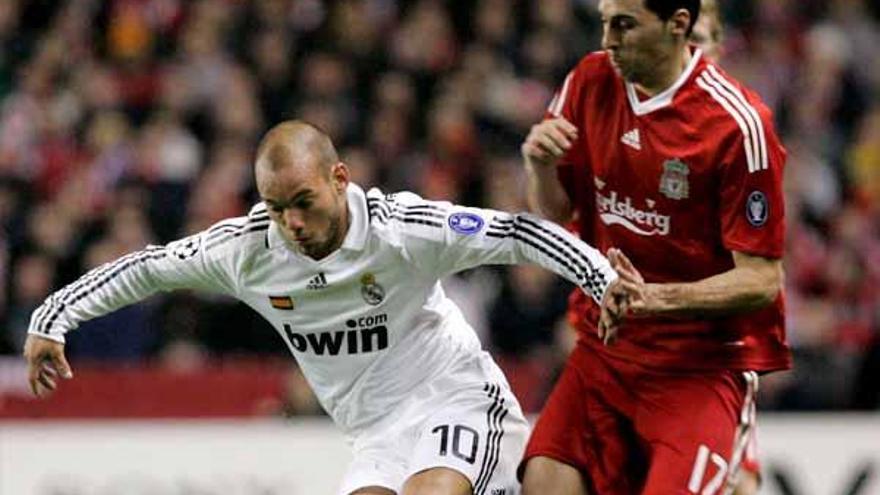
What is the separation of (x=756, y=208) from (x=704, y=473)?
2.88ft

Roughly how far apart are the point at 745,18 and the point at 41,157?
548 centimetres

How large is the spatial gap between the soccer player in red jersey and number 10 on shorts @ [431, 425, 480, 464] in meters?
0.22

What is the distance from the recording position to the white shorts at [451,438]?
7.11m

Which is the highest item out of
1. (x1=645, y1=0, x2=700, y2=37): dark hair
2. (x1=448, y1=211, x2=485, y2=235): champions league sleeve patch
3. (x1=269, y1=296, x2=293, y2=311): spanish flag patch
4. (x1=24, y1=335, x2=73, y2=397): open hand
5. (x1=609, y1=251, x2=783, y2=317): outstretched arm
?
(x1=645, y1=0, x2=700, y2=37): dark hair

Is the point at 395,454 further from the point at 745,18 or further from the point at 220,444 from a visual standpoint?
the point at 745,18

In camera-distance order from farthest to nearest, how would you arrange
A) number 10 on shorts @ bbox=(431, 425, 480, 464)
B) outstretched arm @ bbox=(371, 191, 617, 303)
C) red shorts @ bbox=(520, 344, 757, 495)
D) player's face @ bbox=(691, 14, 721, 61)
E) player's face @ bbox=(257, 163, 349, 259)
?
1. player's face @ bbox=(691, 14, 721, 61)
2. number 10 on shorts @ bbox=(431, 425, 480, 464)
3. red shorts @ bbox=(520, 344, 757, 495)
4. outstretched arm @ bbox=(371, 191, 617, 303)
5. player's face @ bbox=(257, 163, 349, 259)

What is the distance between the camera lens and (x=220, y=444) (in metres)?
11.1

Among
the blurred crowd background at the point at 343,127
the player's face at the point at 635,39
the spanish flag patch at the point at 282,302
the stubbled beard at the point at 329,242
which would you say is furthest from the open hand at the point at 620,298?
the blurred crowd background at the point at 343,127

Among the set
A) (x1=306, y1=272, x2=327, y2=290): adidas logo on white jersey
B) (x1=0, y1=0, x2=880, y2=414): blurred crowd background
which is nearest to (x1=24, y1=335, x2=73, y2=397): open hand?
(x1=306, y1=272, x2=327, y2=290): adidas logo on white jersey

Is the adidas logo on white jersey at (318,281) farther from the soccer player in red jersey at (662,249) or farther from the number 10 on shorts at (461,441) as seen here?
the soccer player in red jersey at (662,249)

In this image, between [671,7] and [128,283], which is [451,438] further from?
[671,7]

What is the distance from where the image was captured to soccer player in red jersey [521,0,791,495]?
6.84 meters

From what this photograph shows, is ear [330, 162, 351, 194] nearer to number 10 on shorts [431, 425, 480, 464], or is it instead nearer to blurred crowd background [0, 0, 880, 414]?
number 10 on shorts [431, 425, 480, 464]

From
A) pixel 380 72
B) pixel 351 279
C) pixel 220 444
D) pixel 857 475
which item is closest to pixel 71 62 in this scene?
pixel 380 72
